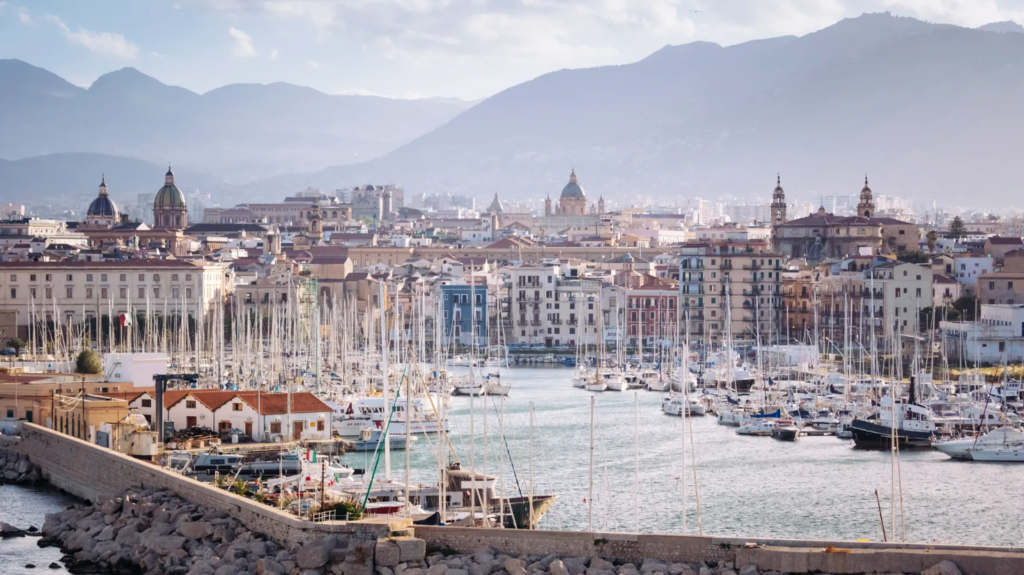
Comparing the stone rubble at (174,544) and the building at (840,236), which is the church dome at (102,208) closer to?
the building at (840,236)

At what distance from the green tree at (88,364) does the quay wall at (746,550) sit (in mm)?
16609

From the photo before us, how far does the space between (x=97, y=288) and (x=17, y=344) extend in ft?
23.1

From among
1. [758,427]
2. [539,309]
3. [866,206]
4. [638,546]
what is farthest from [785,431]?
[866,206]

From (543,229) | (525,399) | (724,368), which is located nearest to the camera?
(525,399)

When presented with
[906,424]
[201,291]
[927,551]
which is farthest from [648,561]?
[201,291]

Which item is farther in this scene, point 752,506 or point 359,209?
point 359,209

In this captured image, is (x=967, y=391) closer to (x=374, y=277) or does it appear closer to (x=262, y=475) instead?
(x=262, y=475)

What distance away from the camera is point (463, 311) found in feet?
167

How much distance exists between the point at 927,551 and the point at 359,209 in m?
112

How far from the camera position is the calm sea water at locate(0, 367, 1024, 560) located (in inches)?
733

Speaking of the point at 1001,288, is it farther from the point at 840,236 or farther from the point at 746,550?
the point at 746,550

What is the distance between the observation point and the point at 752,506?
807 inches

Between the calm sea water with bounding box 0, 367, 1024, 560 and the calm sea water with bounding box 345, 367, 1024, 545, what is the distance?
0.9 inches

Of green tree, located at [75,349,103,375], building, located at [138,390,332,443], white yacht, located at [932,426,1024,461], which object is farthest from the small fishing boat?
green tree, located at [75,349,103,375]
